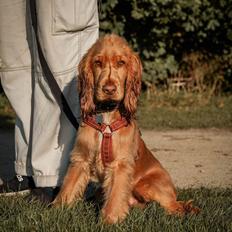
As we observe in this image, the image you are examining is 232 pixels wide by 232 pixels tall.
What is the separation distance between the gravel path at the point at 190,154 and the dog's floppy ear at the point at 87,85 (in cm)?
178

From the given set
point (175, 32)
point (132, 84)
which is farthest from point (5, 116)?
point (132, 84)

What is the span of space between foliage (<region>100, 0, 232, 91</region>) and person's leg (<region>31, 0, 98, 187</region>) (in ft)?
20.4

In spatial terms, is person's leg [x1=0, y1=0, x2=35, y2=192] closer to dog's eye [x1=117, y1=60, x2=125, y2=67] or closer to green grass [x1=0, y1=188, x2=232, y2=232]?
green grass [x1=0, y1=188, x2=232, y2=232]

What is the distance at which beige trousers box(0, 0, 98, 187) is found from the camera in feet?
15.0

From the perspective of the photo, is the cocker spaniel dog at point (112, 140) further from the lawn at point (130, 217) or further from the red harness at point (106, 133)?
the lawn at point (130, 217)

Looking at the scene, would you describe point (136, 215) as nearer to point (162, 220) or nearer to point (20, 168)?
point (162, 220)

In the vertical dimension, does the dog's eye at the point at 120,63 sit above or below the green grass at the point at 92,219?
above

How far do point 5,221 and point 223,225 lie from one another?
58.3 inches

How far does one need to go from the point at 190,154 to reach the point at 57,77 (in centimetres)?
308

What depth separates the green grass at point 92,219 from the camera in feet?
12.5

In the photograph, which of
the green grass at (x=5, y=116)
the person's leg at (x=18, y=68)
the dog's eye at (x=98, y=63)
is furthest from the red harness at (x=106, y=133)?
the green grass at (x=5, y=116)

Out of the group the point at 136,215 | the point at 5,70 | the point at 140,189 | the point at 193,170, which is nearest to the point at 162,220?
the point at 136,215

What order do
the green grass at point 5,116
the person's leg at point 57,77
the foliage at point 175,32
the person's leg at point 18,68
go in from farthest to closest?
the foliage at point 175,32
the green grass at point 5,116
the person's leg at point 18,68
the person's leg at point 57,77

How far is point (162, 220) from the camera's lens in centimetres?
397
